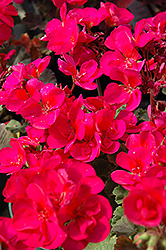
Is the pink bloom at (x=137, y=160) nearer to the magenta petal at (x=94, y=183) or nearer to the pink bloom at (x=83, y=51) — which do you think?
the magenta petal at (x=94, y=183)

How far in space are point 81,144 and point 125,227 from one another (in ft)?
0.62

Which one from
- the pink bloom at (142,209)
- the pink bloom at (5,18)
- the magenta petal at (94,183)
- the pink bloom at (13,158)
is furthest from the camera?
the pink bloom at (5,18)

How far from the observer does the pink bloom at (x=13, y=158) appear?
1.76 ft

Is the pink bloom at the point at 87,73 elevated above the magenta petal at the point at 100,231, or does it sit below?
above

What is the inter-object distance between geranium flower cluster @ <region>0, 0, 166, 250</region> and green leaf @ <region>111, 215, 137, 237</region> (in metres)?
0.11

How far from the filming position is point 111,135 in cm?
55

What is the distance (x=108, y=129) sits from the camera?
55cm

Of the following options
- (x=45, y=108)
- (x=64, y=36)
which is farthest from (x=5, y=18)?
(x=45, y=108)

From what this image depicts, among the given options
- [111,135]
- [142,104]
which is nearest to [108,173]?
[111,135]

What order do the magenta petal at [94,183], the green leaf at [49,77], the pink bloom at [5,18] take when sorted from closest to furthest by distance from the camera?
the magenta petal at [94,183] → the pink bloom at [5,18] → the green leaf at [49,77]

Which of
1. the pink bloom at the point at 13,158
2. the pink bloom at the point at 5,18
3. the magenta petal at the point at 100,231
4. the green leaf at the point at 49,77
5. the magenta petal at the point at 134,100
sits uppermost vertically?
the pink bloom at the point at 5,18

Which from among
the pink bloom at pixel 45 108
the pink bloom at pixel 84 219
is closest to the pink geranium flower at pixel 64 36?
the pink bloom at pixel 45 108

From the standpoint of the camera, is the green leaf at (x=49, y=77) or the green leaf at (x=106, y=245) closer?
the green leaf at (x=106, y=245)

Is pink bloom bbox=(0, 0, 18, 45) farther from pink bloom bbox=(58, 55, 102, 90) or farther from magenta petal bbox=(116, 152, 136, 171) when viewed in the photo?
magenta petal bbox=(116, 152, 136, 171)
